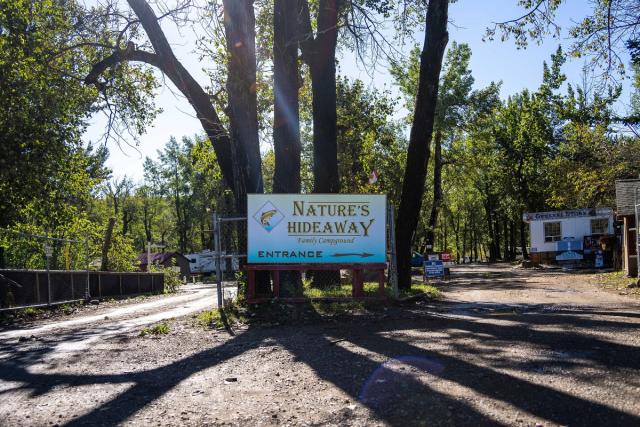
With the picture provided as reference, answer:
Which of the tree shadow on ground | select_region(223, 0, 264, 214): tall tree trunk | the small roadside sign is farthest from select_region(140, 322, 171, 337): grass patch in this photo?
the small roadside sign

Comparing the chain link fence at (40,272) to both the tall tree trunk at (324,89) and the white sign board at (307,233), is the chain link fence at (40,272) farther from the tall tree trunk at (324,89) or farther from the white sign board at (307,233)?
the tall tree trunk at (324,89)

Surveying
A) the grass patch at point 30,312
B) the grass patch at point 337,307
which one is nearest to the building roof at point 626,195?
the grass patch at point 337,307

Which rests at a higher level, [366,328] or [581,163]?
[581,163]

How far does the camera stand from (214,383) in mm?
5465

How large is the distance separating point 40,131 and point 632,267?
19.8 meters

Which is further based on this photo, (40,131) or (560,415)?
(40,131)

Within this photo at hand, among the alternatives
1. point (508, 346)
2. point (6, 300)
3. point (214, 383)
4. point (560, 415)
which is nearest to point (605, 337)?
point (508, 346)

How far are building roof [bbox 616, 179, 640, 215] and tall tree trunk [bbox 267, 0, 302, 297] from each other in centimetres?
1272

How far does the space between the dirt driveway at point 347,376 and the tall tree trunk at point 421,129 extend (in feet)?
18.0

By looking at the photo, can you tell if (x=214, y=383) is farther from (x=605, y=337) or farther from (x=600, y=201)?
(x=600, y=201)

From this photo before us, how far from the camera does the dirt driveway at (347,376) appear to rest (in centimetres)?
426

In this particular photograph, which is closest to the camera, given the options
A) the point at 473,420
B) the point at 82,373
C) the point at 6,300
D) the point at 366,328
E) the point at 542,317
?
the point at 473,420

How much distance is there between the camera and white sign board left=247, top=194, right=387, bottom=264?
35.7 ft

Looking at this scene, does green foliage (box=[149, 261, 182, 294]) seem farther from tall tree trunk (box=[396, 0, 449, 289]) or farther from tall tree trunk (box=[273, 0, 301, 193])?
tall tree trunk (box=[273, 0, 301, 193])
